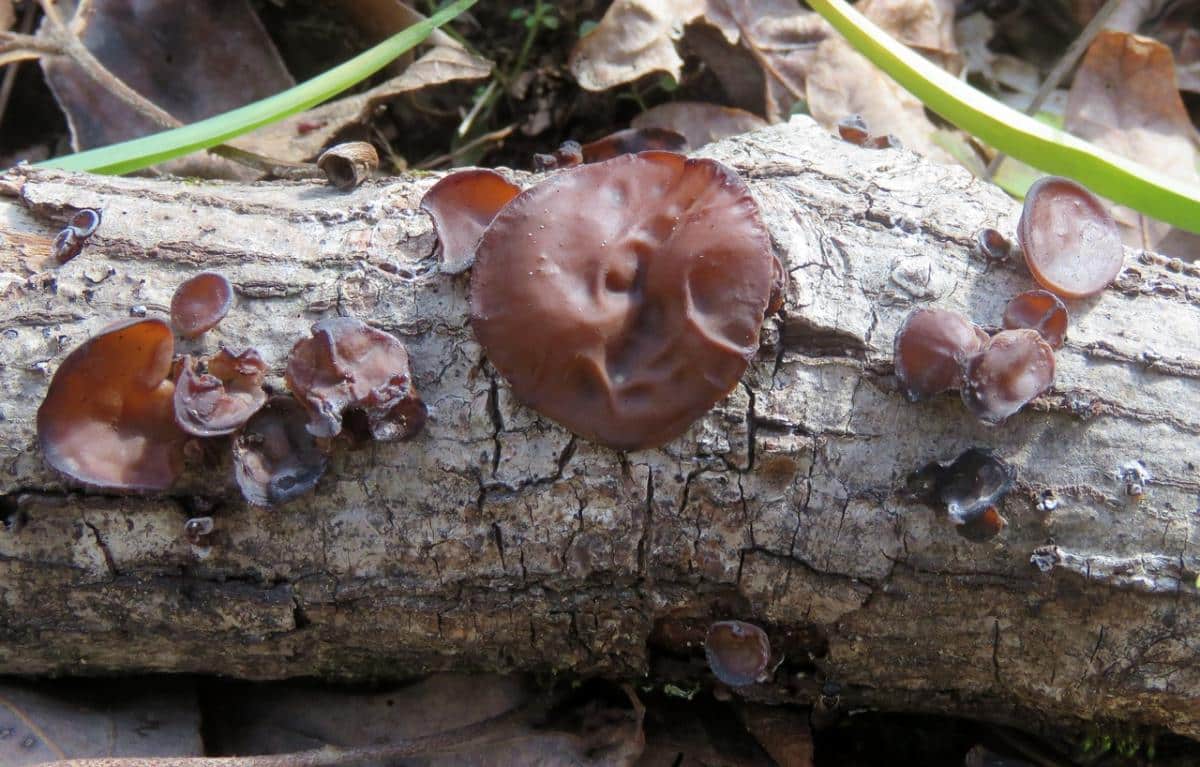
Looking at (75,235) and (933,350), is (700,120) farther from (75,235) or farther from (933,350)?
(75,235)

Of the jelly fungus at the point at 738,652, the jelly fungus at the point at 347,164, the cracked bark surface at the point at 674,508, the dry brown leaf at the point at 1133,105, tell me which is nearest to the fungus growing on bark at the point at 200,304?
the cracked bark surface at the point at 674,508

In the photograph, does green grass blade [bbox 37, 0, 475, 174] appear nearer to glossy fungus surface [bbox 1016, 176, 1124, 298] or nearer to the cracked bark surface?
the cracked bark surface

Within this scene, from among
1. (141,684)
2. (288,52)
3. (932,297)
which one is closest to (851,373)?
(932,297)

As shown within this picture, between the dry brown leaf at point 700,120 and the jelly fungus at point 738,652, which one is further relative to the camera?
the dry brown leaf at point 700,120

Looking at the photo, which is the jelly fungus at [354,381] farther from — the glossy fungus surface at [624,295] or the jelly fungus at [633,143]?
the jelly fungus at [633,143]

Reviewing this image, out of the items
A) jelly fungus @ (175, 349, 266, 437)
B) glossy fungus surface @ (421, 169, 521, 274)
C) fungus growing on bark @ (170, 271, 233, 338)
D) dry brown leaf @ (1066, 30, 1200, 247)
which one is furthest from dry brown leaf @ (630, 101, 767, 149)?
jelly fungus @ (175, 349, 266, 437)

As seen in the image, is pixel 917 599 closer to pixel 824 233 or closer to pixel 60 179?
pixel 824 233
